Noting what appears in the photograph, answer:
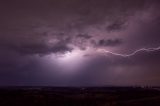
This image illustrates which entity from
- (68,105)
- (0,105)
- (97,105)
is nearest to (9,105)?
(0,105)

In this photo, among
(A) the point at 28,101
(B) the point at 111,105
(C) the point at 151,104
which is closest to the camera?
(B) the point at 111,105

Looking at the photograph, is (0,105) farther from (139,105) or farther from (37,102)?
(139,105)

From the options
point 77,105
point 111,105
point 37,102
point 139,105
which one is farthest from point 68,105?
point 139,105

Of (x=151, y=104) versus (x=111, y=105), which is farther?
(x=151, y=104)

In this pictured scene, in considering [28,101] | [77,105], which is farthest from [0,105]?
[77,105]

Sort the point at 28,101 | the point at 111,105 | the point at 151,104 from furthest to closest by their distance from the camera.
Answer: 1. the point at 28,101
2. the point at 151,104
3. the point at 111,105

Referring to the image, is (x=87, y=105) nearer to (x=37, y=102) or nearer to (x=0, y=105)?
(x=37, y=102)

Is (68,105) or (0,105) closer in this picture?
(0,105)

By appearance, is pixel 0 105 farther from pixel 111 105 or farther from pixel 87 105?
pixel 111 105
